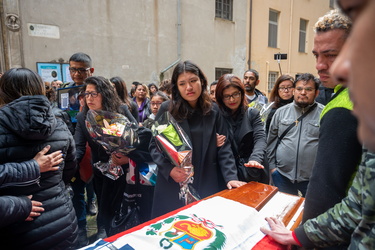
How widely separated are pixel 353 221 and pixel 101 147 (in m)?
2.18

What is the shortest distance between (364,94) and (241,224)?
→ 106cm

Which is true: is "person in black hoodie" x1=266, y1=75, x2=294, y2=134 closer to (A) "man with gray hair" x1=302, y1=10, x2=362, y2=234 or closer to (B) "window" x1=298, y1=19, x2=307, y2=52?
(A) "man with gray hair" x1=302, y1=10, x2=362, y2=234

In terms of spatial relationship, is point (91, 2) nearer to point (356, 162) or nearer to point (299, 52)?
point (356, 162)

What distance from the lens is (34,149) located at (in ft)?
5.32

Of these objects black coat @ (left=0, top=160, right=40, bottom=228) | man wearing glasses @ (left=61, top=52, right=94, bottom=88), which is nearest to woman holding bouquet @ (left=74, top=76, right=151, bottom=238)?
man wearing glasses @ (left=61, top=52, right=94, bottom=88)

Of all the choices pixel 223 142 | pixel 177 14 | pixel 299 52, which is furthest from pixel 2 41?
pixel 299 52

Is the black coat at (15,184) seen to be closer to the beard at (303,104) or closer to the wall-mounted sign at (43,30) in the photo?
the beard at (303,104)

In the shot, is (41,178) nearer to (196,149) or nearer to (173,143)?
(173,143)

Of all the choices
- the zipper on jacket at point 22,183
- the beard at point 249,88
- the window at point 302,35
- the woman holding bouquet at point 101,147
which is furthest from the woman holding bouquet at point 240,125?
the window at point 302,35

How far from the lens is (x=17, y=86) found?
169 cm

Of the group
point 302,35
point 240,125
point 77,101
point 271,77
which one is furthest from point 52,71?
point 302,35

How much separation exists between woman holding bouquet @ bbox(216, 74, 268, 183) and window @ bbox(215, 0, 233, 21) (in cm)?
1015

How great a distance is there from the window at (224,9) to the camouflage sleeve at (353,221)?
1185cm

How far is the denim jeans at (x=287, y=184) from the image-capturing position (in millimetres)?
2760
